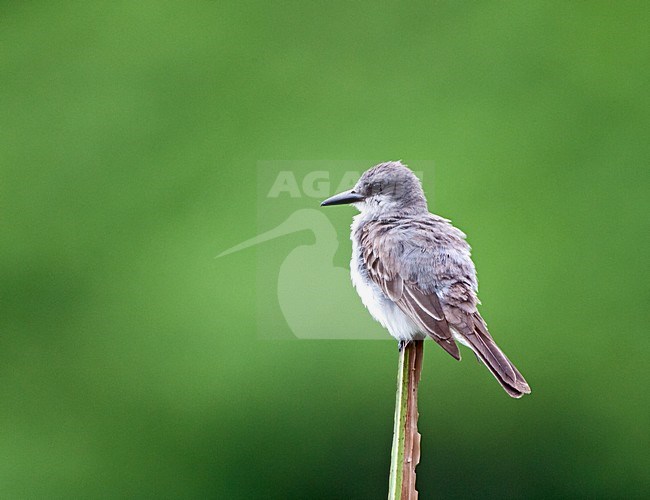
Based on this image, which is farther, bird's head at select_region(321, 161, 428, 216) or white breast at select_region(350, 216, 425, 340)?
bird's head at select_region(321, 161, 428, 216)

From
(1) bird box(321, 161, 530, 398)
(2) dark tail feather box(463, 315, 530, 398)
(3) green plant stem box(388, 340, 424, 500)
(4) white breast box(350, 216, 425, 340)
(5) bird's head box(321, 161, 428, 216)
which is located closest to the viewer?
(3) green plant stem box(388, 340, 424, 500)

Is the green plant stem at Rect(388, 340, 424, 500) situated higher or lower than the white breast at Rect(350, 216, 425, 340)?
lower

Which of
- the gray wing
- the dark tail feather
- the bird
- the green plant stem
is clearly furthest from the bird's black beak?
the green plant stem

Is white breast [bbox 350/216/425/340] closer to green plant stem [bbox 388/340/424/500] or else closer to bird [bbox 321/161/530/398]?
bird [bbox 321/161/530/398]

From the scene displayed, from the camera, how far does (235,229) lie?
6.21 metres

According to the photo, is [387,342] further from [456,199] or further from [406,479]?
[406,479]

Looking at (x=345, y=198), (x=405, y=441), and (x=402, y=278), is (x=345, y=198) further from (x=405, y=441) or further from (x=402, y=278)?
(x=405, y=441)

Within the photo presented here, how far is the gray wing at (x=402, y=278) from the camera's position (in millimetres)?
3314

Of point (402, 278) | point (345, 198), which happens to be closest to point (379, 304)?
point (402, 278)

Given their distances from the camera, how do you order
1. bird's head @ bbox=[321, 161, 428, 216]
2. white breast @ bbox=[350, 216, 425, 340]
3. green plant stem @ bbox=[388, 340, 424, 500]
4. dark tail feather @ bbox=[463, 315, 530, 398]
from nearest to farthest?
green plant stem @ bbox=[388, 340, 424, 500], dark tail feather @ bbox=[463, 315, 530, 398], white breast @ bbox=[350, 216, 425, 340], bird's head @ bbox=[321, 161, 428, 216]

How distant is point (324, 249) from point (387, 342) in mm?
1272

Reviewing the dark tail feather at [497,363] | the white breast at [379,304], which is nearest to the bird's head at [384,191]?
the white breast at [379,304]

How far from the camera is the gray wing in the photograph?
10.9 feet

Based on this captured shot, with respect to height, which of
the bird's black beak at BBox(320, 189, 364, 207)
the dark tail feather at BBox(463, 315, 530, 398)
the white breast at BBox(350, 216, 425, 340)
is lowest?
the dark tail feather at BBox(463, 315, 530, 398)
